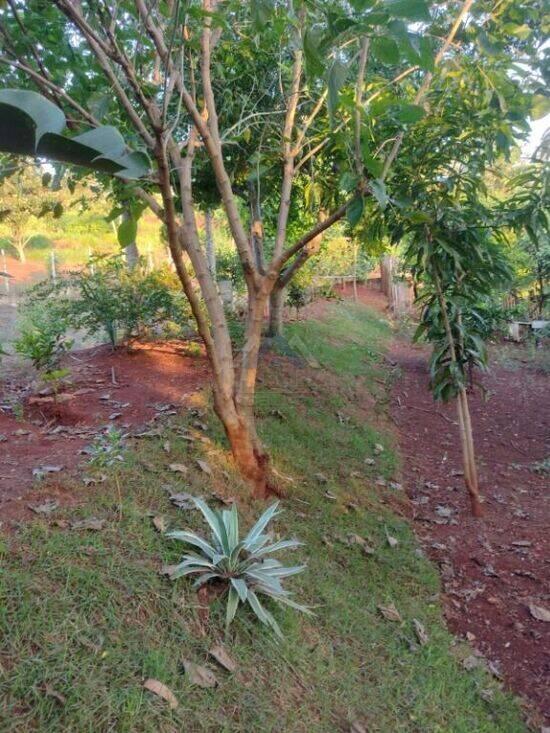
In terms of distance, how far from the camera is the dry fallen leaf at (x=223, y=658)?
2420 mm

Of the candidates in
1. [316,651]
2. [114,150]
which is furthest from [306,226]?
[114,150]

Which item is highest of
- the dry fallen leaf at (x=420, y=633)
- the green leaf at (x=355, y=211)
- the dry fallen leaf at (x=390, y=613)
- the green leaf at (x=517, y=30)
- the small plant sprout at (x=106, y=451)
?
the green leaf at (x=517, y=30)

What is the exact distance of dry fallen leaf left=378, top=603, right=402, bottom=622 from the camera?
3436 millimetres

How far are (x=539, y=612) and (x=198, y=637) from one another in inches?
99.6

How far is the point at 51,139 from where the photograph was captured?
0.63 metres

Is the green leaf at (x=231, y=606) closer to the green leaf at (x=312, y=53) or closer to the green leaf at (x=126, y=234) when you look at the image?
the green leaf at (x=126, y=234)

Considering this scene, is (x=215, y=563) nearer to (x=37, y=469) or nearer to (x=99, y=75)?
(x=37, y=469)

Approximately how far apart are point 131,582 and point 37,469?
1.18m

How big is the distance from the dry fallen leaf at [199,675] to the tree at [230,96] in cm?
182

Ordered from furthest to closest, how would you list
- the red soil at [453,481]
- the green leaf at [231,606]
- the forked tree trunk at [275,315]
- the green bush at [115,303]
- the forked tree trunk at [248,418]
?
the forked tree trunk at [275,315] → the green bush at [115,303] → the forked tree trunk at [248,418] → the red soil at [453,481] → the green leaf at [231,606]

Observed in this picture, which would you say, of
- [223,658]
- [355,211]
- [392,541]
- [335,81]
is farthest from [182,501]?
[335,81]

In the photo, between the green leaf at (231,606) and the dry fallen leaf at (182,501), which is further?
the dry fallen leaf at (182,501)

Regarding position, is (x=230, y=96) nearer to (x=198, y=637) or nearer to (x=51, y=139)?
(x=198, y=637)

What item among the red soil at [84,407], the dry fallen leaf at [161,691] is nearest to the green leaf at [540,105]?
the red soil at [84,407]
